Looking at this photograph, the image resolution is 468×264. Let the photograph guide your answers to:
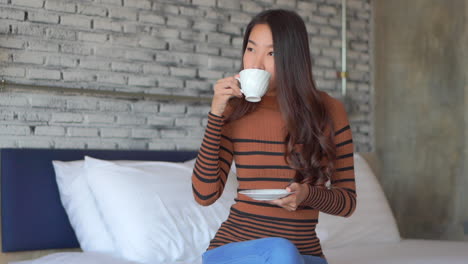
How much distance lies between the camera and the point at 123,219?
7.21 ft

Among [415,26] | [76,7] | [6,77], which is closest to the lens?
[6,77]

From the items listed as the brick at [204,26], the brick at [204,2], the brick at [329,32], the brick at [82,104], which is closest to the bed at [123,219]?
the brick at [82,104]

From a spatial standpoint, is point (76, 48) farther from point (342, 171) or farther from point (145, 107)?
point (342, 171)

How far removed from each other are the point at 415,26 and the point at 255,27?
7.69 ft

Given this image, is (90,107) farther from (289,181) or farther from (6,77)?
(289,181)

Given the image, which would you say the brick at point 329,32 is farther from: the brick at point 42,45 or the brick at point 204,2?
the brick at point 42,45

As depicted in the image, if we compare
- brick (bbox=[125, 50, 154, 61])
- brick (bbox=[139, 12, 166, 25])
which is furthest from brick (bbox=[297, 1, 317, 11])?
brick (bbox=[125, 50, 154, 61])

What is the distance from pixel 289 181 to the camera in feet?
4.99

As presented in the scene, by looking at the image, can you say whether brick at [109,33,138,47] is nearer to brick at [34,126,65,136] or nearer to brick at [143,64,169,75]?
brick at [143,64,169,75]

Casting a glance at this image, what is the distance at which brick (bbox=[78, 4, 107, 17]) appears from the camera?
8.88ft

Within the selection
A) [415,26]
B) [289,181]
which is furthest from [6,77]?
[415,26]

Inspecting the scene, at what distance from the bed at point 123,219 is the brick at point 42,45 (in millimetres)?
488

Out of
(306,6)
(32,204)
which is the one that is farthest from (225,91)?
(306,6)

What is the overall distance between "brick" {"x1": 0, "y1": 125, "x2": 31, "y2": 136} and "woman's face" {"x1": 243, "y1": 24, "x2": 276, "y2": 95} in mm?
1408
